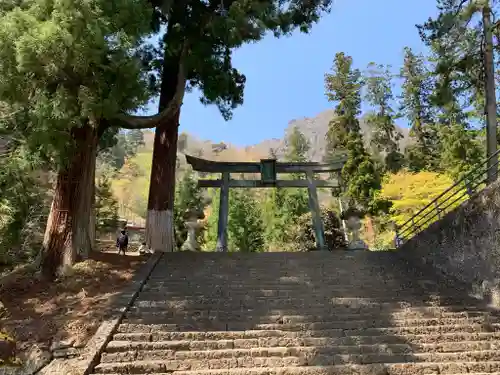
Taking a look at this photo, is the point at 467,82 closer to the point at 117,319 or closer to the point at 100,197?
the point at 117,319

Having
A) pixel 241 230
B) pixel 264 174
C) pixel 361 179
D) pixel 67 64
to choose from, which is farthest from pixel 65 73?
pixel 241 230

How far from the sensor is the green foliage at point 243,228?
86.9 ft

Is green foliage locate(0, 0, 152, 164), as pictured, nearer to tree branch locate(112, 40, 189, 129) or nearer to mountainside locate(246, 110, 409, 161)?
tree branch locate(112, 40, 189, 129)

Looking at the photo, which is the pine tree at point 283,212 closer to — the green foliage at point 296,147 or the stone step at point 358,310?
the green foliage at point 296,147

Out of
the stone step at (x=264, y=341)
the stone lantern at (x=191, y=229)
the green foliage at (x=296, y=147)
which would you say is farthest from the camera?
the green foliage at (x=296, y=147)

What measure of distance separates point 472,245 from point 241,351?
529 centimetres

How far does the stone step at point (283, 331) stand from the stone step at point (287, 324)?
0.07 meters

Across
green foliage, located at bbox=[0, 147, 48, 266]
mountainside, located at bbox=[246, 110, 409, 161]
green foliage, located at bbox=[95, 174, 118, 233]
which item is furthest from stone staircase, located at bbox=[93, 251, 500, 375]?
mountainside, located at bbox=[246, 110, 409, 161]

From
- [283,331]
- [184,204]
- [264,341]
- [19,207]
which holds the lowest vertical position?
[264,341]

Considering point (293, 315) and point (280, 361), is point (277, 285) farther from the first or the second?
point (280, 361)

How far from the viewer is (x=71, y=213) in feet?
27.8

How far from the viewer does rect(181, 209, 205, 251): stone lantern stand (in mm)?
20494

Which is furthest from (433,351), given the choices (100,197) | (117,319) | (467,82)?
(100,197)

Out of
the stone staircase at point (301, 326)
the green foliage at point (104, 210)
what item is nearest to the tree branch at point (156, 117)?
the stone staircase at point (301, 326)
